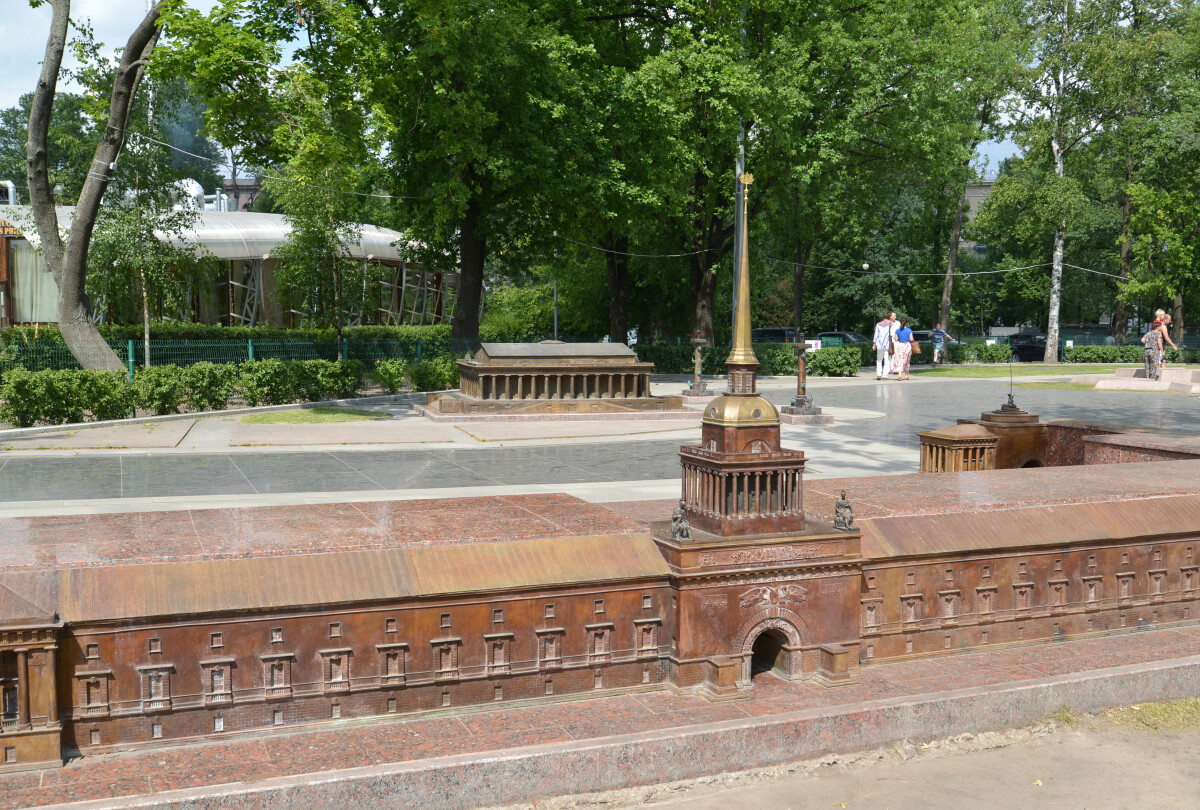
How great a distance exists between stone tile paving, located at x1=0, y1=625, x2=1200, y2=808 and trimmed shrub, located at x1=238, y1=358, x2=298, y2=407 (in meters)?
19.5

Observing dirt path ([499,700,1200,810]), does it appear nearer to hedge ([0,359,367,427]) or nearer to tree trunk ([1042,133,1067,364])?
hedge ([0,359,367,427])

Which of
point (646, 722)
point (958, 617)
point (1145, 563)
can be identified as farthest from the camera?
point (1145, 563)

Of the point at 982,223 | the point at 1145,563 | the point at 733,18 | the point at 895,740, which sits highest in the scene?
the point at 733,18

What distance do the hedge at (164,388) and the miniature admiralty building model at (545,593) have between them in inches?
564

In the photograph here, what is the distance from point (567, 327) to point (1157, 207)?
28.9 meters

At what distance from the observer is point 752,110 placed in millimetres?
30734

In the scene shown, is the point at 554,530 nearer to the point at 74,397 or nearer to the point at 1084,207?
the point at 74,397

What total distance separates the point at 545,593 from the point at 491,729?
814mm

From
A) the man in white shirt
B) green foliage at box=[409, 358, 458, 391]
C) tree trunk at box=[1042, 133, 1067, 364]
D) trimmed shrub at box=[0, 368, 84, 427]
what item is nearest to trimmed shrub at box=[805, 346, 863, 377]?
the man in white shirt

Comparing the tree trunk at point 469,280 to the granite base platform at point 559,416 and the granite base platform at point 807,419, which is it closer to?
the granite base platform at point 559,416

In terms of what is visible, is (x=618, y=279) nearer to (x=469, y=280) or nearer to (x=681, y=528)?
(x=469, y=280)

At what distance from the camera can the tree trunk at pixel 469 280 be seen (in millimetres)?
30875

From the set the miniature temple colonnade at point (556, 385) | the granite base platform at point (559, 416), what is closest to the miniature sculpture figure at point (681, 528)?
the granite base platform at point (559, 416)

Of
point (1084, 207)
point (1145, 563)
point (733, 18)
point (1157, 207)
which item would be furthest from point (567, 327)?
point (1145, 563)
